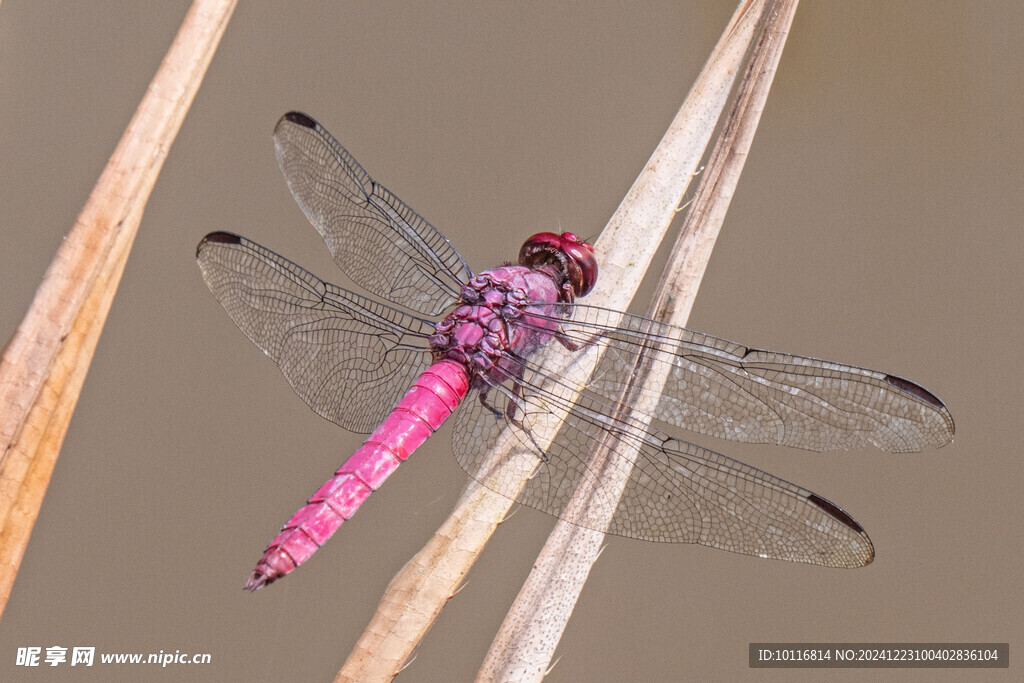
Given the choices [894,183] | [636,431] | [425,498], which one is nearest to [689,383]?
[636,431]

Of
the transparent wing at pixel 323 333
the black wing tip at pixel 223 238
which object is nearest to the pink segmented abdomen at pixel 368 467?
the transparent wing at pixel 323 333

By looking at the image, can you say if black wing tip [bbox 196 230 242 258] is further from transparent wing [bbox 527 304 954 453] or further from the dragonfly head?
transparent wing [bbox 527 304 954 453]

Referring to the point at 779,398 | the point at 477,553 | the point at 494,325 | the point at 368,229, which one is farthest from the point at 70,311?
the point at 779,398

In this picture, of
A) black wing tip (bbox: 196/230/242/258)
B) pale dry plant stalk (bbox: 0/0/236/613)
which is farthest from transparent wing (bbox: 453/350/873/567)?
pale dry plant stalk (bbox: 0/0/236/613)

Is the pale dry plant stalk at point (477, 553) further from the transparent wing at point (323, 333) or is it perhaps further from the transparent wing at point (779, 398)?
the transparent wing at point (323, 333)

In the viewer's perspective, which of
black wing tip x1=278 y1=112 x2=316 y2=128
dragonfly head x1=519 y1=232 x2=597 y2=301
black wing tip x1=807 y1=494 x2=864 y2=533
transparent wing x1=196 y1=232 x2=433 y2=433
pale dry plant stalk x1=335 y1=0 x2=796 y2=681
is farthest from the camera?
black wing tip x1=278 y1=112 x2=316 y2=128

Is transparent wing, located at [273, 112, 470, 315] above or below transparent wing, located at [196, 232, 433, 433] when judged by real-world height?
above

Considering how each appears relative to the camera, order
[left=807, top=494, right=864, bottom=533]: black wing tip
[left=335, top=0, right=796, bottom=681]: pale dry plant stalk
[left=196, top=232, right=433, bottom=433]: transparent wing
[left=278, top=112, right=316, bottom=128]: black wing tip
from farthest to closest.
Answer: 1. [left=278, top=112, right=316, bottom=128]: black wing tip
2. [left=196, top=232, right=433, bottom=433]: transparent wing
3. [left=335, top=0, right=796, bottom=681]: pale dry plant stalk
4. [left=807, top=494, right=864, bottom=533]: black wing tip
